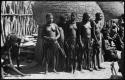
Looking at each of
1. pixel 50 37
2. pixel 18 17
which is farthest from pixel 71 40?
pixel 18 17

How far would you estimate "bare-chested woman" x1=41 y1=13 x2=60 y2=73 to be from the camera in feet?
25.6

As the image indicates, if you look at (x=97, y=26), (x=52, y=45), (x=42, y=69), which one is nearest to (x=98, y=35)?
(x=97, y=26)

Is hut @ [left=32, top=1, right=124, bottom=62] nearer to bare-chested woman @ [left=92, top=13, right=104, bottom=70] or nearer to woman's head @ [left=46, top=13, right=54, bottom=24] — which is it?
bare-chested woman @ [left=92, top=13, right=104, bottom=70]

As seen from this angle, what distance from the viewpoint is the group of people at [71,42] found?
789 cm

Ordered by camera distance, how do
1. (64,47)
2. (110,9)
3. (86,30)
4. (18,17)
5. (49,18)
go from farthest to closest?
(18,17) < (110,9) < (64,47) < (86,30) < (49,18)

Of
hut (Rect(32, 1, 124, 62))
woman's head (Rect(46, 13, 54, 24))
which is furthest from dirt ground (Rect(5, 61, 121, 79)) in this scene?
woman's head (Rect(46, 13, 54, 24))

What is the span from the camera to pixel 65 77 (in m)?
7.57

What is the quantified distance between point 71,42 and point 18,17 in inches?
293

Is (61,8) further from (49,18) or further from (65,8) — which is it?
(49,18)

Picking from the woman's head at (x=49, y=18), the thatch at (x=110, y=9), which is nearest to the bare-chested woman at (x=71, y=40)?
the woman's head at (x=49, y=18)

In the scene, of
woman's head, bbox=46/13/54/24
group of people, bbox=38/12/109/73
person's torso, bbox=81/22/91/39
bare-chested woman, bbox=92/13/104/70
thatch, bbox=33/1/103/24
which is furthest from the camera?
thatch, bbox=33/1/103/24

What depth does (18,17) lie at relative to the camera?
48.3ft

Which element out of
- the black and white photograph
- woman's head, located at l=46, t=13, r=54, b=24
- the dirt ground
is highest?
woman's head, located at l=46, t=13, r=54, b=24

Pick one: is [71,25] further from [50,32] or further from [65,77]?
[65,77]
